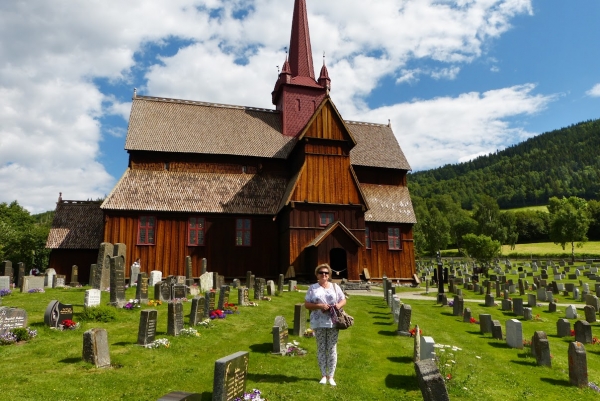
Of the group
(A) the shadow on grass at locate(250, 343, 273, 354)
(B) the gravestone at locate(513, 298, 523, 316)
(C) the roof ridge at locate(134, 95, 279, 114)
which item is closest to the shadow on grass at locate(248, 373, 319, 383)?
(A) the shadow on grass at locate(250, 343, 273, 354)

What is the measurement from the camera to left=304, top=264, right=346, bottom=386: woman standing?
707cm

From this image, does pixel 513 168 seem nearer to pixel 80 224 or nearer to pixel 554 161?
pixel 554 161

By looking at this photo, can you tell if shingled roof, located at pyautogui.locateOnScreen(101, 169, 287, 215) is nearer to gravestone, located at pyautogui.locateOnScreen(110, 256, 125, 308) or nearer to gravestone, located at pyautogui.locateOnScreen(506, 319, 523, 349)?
gravestone, located at pyautogui.locateOnScreen(110, 256, 125, 308)

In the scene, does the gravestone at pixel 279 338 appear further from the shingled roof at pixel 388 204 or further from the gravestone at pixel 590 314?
the shingled roof at pixel 388 204

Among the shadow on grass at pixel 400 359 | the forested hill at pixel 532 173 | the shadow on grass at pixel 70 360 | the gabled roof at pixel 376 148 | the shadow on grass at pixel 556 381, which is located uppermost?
the forested hill at pixel 532 173

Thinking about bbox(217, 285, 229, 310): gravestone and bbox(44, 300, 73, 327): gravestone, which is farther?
bbox(217, 285, 229, 310): gravestone

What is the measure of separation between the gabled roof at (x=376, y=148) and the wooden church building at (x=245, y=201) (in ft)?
1.01

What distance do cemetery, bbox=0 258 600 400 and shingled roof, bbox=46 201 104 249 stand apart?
33.8ft

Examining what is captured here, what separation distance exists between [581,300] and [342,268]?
12.9 meters

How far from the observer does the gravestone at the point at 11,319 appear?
9.65 m

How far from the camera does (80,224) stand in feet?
87.4

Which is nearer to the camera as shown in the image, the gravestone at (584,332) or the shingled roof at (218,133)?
the gravestone at (584,332)

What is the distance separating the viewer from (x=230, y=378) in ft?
20.0

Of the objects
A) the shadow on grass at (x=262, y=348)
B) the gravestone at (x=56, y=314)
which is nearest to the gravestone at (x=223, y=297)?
the shadow on grass at (x=262, y=348)
